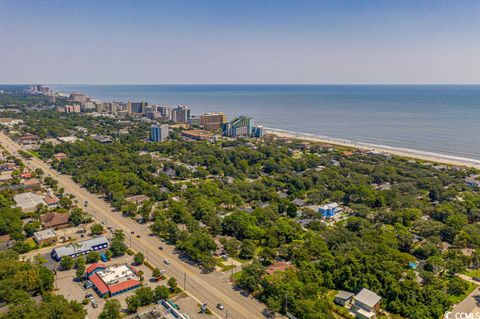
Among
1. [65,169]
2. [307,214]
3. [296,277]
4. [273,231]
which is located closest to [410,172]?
[307,214]

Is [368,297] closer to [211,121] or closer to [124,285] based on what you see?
[124,285]

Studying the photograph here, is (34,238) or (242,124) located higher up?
(242,124)

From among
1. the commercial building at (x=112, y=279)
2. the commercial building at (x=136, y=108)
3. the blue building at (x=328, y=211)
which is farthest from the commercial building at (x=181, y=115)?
the commercial building at (x=112, y=279)

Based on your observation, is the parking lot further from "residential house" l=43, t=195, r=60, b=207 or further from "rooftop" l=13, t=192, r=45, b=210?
"rooftop" l=13, t=192, r=45, b=210

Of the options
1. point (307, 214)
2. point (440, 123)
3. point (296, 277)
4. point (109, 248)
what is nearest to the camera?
point (296, 277)

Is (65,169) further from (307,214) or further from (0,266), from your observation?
(307,214)

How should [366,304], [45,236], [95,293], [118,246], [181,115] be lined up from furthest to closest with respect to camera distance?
[181,115], [45,236], [118,246], [95,293], [366,304]

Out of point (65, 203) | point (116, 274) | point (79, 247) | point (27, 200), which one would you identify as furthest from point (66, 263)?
point (27, 200)
